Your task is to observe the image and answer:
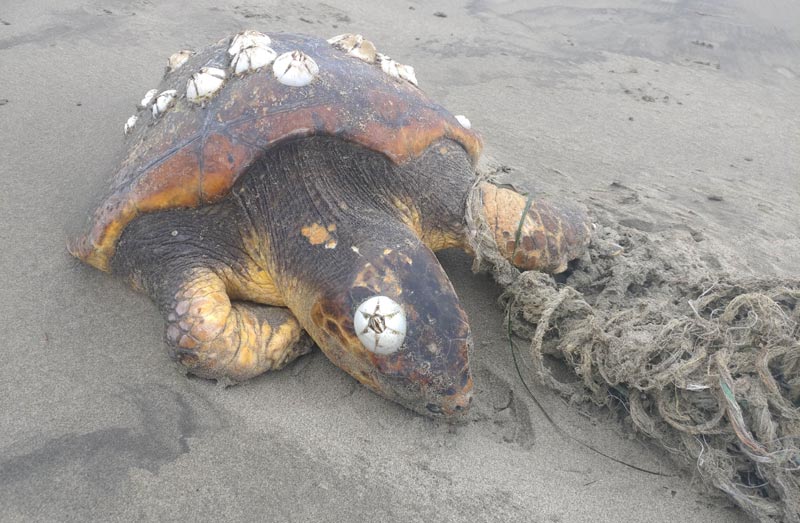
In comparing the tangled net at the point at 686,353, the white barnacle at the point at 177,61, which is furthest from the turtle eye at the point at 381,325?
the white barnacle at the point at 177,61

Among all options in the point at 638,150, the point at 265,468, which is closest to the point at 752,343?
the point at 265,468

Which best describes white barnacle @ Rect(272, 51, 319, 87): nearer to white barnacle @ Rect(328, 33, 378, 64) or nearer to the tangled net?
white barnacle @ Rect(328, 33, 378, 64)

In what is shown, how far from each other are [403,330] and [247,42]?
1.43 meters

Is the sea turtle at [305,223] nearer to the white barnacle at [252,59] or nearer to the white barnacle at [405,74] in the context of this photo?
the white barnacle at [252,59]

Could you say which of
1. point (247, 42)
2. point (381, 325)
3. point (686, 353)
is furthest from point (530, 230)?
point (247, 42)

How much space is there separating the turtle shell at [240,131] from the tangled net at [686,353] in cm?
47

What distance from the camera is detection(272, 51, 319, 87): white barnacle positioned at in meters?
2.22

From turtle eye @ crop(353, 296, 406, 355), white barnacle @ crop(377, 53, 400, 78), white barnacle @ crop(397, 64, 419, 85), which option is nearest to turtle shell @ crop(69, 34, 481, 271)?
white barnacle @ crop(377, 53, 400, 78)

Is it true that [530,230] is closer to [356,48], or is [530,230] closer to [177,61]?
[356,48]

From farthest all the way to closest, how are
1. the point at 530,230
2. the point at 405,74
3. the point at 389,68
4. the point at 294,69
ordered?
the point at 405,74, the point at 389,68, the point at 530,230, the point at 294,69

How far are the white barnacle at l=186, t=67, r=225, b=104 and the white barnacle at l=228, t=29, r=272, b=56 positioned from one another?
158 millimetres

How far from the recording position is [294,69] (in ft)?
7.29

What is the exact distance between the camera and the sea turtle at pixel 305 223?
1870mm

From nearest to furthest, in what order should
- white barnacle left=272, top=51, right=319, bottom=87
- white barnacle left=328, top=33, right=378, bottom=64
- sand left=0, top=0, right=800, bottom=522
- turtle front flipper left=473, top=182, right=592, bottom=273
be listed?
sand left=0, top=0, right=800, bottom=522
white barnacle left=272, top=51, right=319, bottom=87
turtle front flipper left=473, top=182, right=592, bottom=273
white barnacle left=328, top=33, right=378, bottom=64
